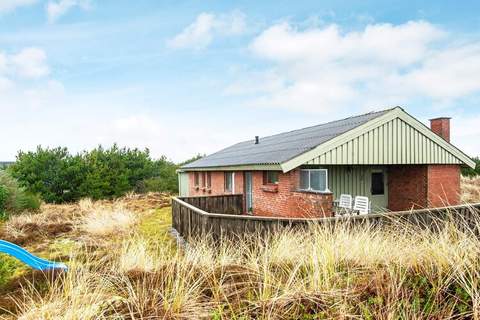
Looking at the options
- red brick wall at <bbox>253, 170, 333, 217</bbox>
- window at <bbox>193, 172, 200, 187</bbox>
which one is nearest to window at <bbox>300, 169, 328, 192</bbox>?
red brick wall at <bbox>253, 170, 333, 217</bbox>

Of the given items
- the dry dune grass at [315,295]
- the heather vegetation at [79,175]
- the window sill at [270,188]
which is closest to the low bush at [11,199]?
the heather vegetation at [79,175]

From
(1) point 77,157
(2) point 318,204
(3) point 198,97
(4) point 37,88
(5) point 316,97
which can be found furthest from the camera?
(1) point 77,157

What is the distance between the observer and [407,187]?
14719 mm

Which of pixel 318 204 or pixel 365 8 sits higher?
pixel 365 8

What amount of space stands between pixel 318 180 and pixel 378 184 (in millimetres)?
5751

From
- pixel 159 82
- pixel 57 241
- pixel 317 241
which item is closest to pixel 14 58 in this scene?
pixel 159 82

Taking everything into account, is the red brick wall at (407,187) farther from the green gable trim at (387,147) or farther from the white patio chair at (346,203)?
the white patio chair at (346,203)

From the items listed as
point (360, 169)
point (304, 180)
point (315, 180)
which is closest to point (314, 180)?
point (315, 180)

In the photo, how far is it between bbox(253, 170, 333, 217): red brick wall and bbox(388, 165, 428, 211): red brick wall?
16.8ft

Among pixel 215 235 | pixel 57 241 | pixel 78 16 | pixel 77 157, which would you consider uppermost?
pixel 78 16

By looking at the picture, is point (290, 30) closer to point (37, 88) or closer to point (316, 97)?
point (316, 97)

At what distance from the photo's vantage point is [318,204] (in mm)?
10688

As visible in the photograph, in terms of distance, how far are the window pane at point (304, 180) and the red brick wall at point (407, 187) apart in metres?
4.91

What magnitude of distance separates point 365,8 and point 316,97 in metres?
13.2
